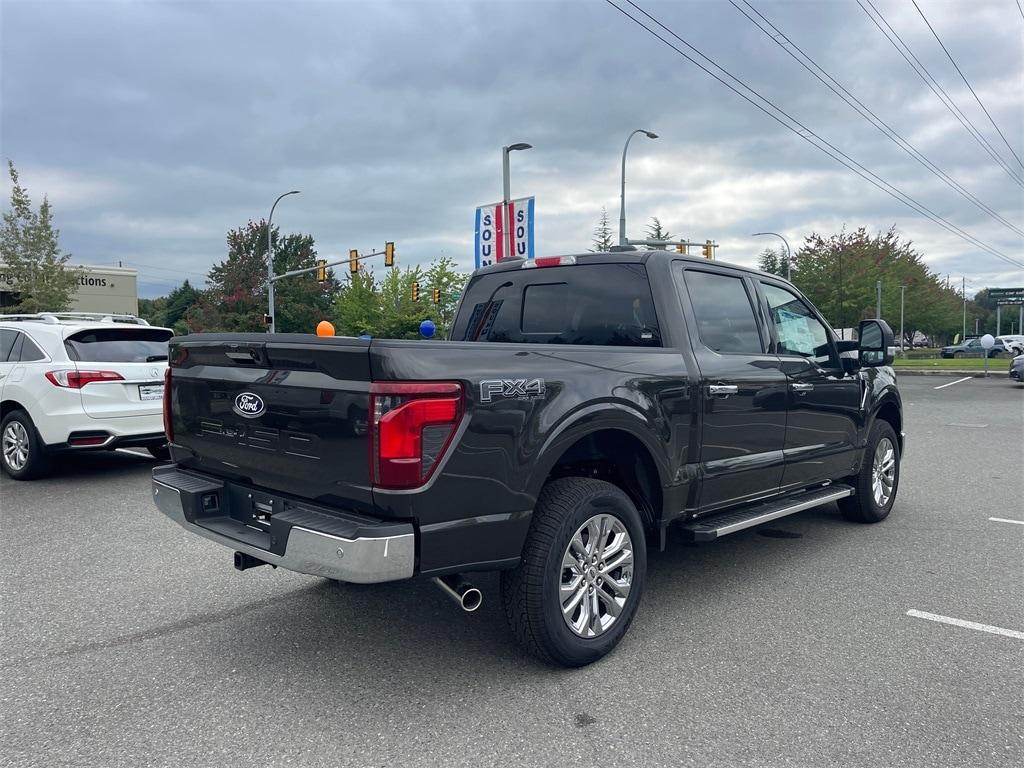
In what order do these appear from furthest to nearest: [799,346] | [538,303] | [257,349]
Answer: [799,346] → [538,303] → [257,349]

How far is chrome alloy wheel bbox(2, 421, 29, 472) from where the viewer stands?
761 cm

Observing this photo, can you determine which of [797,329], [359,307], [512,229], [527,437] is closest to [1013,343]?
[359,307]

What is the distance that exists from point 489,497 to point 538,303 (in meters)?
1.83

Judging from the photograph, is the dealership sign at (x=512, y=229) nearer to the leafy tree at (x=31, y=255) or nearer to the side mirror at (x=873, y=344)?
the side mirror at (x=873, y=344)

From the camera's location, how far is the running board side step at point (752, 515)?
3.98m

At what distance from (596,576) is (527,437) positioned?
78 cm

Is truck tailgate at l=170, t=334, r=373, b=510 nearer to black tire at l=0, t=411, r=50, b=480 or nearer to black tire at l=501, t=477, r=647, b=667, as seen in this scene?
black tire at l=501, t=477, r=647, b=667

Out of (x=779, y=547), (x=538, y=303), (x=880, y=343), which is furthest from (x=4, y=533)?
(x=880, y=343)

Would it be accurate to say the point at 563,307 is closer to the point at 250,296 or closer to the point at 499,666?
the point at 499,666

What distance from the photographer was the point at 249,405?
10.8 feet

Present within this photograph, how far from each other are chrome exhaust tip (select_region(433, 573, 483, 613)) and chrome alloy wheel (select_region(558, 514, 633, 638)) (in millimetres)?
391

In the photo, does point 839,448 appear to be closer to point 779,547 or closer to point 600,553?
point 779,547

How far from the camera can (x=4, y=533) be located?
571 cm

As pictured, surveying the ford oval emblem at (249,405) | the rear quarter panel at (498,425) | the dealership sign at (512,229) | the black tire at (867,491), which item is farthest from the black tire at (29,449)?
the dealership sign at (512,229)
